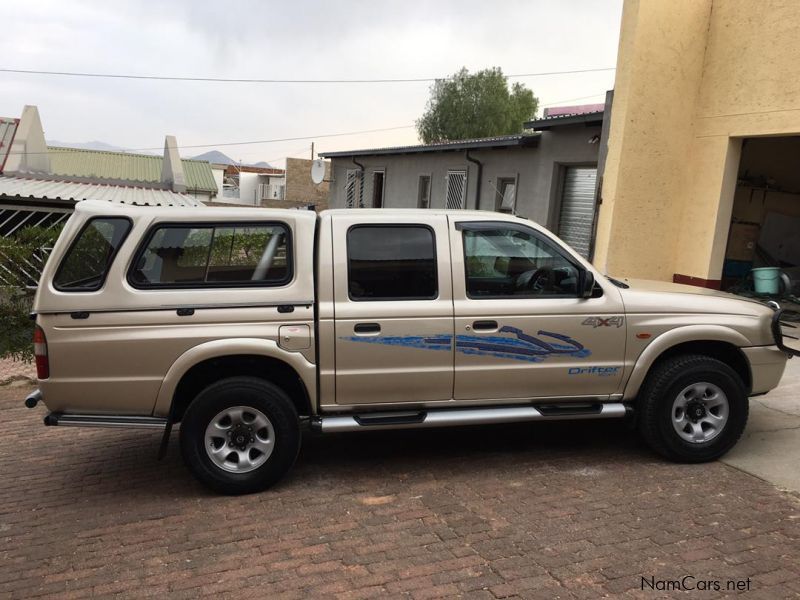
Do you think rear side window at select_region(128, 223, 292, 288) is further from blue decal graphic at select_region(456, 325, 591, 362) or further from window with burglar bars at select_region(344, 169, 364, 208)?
window with burglar bars at select_region(344, 169, 364, 208)

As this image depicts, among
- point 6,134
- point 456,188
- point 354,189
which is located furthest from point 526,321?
point 6,134

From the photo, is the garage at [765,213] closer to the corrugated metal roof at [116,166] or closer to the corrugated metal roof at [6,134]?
the corrugated metal roof at [6,134]

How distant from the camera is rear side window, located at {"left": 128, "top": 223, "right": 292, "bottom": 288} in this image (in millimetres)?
4195

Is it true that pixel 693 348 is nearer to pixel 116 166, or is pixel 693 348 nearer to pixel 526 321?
pixel 526 321

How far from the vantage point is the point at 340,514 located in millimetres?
4031

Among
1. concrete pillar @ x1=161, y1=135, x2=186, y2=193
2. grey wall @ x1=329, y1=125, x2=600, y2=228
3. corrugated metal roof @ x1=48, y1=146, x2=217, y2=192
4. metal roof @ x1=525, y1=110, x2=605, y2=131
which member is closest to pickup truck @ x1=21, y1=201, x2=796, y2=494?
metal roof @ x1=525, y1=110, x2=605, y2=131

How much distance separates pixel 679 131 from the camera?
33.8 ft

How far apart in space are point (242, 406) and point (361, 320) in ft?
3.18

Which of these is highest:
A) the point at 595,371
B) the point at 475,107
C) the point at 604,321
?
the point at 475,107

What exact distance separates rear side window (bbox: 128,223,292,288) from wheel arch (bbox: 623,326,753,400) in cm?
267

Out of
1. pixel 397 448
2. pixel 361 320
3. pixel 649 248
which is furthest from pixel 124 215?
pixel 649 248

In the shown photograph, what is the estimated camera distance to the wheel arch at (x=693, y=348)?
4680 mm

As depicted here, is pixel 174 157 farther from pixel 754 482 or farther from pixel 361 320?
pixel 754 482

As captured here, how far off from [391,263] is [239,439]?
1.58 metres
